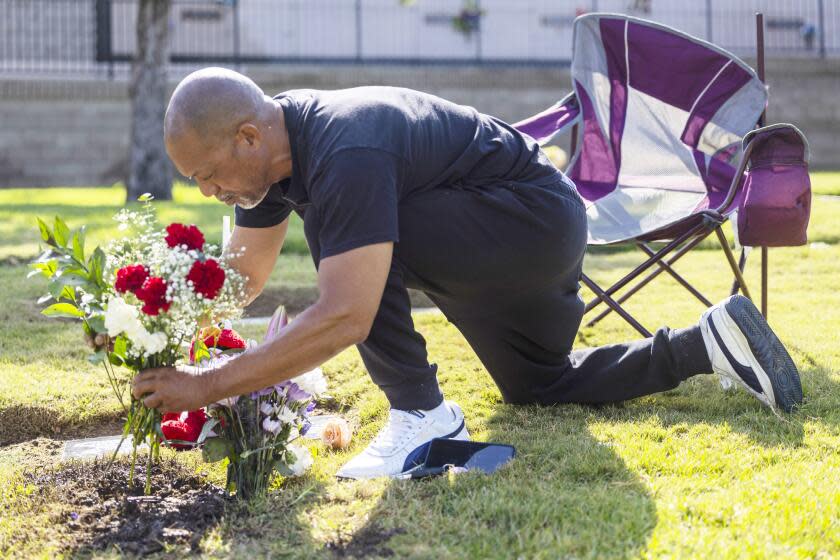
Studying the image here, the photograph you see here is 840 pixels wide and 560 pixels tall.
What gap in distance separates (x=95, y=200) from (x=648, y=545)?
9826mm

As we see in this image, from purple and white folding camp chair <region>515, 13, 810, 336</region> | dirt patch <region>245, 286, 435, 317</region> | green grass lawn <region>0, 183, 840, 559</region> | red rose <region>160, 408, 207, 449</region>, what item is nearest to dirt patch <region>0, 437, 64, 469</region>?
green grass lawn <region>0, 183, 840, 559</region>

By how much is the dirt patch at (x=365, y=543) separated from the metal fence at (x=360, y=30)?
13.1m

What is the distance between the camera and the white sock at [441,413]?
2834 mm

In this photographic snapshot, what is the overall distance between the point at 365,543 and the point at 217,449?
53 cm

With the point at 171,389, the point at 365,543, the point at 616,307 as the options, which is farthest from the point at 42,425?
the point at 616,307

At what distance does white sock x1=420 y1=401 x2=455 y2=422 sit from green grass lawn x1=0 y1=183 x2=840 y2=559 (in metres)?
0.17

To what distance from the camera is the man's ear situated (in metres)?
2.41

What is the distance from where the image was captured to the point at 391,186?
233cm

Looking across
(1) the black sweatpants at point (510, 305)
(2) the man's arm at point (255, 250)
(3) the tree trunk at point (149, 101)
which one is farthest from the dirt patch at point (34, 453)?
(3) the tree trunk at point (149, 101)

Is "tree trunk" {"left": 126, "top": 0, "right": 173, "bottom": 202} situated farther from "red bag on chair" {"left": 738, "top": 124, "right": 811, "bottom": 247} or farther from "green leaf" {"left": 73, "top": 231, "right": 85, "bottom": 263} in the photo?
"green leaf" {"left": 73, "top": 231, "right": 85, "bottom": 263}

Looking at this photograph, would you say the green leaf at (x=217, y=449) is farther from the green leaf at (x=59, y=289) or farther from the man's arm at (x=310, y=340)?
the green leaf at (x=59, y=289)

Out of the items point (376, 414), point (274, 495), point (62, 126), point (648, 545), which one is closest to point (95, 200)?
point (62, 126)

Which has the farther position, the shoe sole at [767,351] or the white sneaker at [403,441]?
the shoe sole at [767,351]

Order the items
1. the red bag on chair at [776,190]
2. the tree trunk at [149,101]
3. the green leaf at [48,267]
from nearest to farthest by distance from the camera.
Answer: the green leaf at [48,267] → the red bag on chair at [776,190] → the tree trunk at [149,101]
